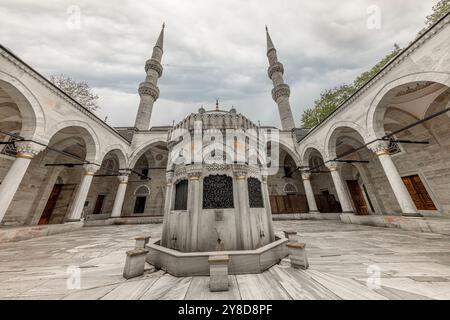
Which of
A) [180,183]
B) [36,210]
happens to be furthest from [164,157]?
[180,183]

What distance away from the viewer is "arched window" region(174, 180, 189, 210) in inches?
177

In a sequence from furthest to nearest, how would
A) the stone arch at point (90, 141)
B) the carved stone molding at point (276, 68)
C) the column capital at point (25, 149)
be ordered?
the carved stone molding at point (276, 68) → the stone arch at point (90, 141) → the column capital at point (25, 149)

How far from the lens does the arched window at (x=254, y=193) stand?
459 cm

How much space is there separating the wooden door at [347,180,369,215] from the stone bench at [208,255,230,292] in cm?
1709

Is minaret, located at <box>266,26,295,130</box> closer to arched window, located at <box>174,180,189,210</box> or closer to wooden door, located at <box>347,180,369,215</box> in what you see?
wooden door, located at <box>347,180,369,215</box>

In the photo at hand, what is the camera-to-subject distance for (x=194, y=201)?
4.12 metres

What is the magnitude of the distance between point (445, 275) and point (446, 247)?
2.77m

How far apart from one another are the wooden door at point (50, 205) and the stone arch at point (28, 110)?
25.0 ft

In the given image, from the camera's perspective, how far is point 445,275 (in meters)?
2.71

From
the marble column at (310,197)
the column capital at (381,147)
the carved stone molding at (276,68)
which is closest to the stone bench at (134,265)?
the column capital at (381,147)

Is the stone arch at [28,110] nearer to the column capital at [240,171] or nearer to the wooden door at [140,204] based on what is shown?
the column capital at [240,171]

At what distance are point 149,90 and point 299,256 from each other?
20.8 m

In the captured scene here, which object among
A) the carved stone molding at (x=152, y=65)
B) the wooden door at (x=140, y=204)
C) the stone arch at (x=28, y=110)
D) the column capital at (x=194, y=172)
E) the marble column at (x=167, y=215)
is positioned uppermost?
the carved stone molding at (x=152, y=65)
